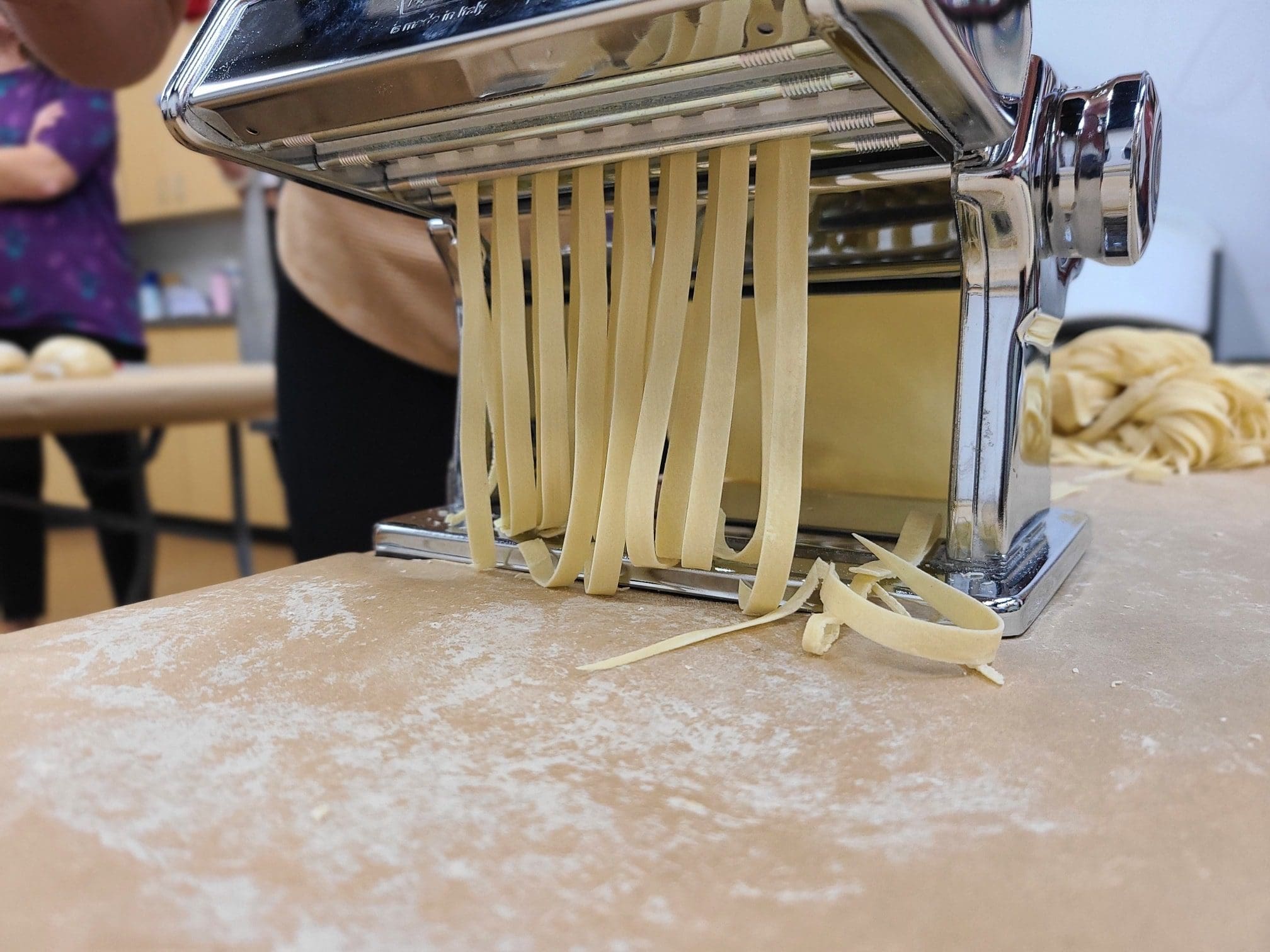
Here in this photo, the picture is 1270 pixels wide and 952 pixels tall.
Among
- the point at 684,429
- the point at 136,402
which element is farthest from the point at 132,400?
the point at 684,429

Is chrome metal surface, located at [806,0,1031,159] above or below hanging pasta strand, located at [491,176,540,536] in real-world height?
above

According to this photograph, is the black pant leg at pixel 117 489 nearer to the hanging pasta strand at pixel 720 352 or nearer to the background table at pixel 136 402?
the background table at pixel 136 402

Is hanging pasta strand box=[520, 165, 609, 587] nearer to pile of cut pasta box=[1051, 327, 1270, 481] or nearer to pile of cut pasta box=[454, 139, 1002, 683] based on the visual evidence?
pile of cut pasta box=[454, 139, 1002, 683]

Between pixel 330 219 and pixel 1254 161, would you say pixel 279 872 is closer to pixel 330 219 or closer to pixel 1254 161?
pixel 330 219

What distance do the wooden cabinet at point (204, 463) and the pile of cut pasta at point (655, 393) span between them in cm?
278

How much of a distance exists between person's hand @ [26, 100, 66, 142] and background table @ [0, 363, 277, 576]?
0.42 metres

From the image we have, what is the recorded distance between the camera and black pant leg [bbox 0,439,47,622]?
66.1 inches

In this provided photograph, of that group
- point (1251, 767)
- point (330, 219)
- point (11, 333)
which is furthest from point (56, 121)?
point (1251, 767)

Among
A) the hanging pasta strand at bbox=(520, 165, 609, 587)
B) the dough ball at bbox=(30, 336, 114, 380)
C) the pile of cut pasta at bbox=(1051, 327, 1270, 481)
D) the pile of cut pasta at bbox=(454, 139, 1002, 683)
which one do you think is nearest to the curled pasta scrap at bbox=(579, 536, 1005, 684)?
the pile of cut pasta at bbox=(454, 139, 1002, 683)

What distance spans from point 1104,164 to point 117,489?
187 centimetres

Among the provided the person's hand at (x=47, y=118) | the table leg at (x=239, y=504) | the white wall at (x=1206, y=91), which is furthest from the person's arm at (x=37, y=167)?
the white wall at (x=1206, y=91)

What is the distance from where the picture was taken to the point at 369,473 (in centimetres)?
84

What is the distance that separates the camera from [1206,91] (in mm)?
1093

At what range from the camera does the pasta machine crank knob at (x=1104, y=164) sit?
1.36 feet
